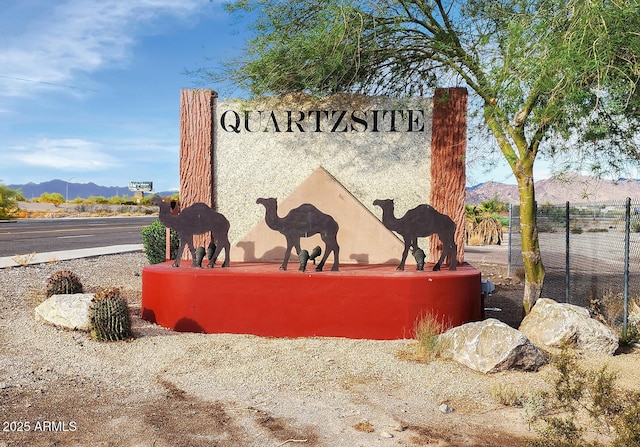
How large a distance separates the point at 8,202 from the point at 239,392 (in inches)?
1815

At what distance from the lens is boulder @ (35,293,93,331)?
8297 millimetres

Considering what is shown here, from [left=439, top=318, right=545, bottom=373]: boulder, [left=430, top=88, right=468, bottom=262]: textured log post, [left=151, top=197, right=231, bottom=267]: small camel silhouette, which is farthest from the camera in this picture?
[left=430, top=88, right=468, bottom=262]: textured log post

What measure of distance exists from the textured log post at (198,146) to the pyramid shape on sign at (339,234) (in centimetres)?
97

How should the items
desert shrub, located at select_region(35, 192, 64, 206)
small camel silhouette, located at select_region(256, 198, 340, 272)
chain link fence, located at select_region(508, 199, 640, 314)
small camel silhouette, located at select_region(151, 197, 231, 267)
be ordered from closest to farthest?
small camel silhouette, located at select_region(256, 198, 340, 272)
small camel silhouette, located at select_region(151, 197, 231, 267)
chain link fence, located at select_region(508, 199, 640, 314)
desert shrub, located at select_region(35, 192, 64, 206)

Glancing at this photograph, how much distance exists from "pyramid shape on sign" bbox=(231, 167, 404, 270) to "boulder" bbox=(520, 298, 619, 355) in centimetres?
246

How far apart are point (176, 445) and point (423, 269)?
16.4 ft

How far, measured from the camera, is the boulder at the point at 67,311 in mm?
8297

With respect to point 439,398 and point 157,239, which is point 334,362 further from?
point 157,239

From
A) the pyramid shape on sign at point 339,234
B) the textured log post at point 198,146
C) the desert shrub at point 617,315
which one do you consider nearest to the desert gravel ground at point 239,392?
the desert shrub at point 617,315

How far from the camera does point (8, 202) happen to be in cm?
4541

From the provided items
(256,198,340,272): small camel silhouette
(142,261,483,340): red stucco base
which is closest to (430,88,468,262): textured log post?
(142,261,483,340): red stucco base

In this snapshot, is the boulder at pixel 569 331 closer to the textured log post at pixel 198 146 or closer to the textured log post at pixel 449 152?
the textured log post at pixel 449 152

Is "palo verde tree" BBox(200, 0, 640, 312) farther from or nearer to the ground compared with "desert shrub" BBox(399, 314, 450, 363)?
farther from the ground

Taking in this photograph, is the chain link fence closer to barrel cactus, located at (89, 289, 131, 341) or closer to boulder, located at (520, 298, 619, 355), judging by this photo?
boulder, located at (520, 298, 619, 355)
